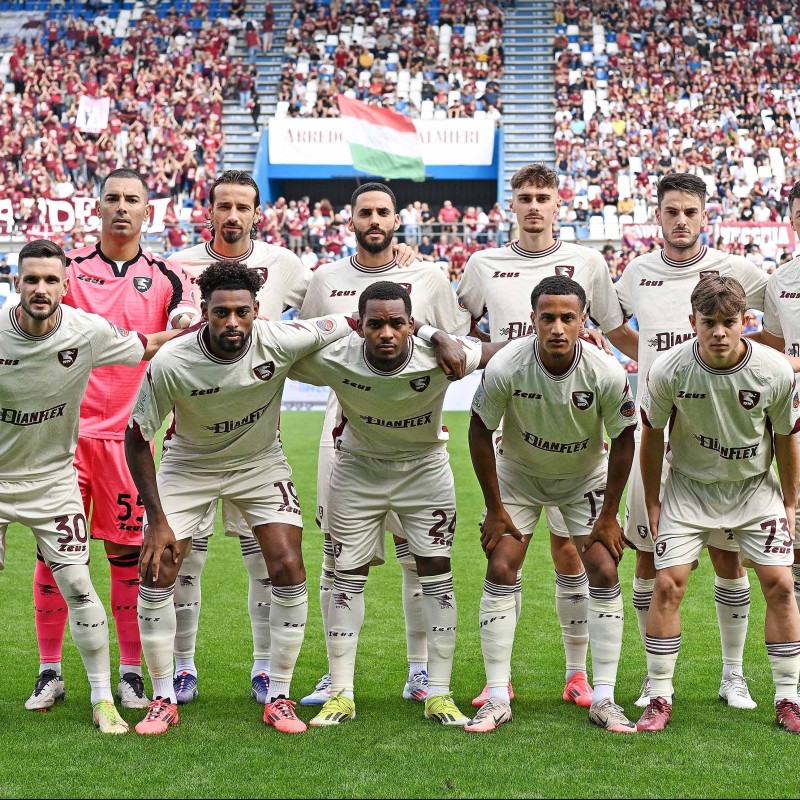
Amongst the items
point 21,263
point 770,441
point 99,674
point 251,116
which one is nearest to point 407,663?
point 99,674

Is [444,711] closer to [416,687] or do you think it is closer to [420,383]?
[416,687]

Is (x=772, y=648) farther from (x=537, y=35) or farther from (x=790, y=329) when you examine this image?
(x=537, y=35)

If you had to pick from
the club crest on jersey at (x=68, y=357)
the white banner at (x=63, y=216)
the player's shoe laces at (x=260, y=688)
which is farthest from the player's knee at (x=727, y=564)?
the white banner at (x=63, y=216)

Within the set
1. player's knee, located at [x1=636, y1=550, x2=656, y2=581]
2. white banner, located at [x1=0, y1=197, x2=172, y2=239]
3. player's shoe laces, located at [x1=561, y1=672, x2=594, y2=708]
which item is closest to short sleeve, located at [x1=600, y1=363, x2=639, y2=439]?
player's knee, located at [x1=636, y1=550, x2=656, y2=581]

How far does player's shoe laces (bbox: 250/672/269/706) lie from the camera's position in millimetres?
A: 5797

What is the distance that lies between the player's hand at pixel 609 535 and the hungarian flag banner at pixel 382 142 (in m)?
22.4

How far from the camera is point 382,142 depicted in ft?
89.5

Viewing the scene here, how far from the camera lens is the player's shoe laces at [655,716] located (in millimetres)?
5188

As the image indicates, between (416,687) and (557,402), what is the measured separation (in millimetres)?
1818

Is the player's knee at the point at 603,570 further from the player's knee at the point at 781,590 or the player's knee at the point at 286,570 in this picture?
the player's knee at the point at 286,570

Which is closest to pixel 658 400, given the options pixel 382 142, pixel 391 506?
pixel 391 506

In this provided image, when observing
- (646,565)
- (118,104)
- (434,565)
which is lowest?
(646,565)

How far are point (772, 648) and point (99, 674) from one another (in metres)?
3.38

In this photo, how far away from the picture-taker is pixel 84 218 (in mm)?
25234
